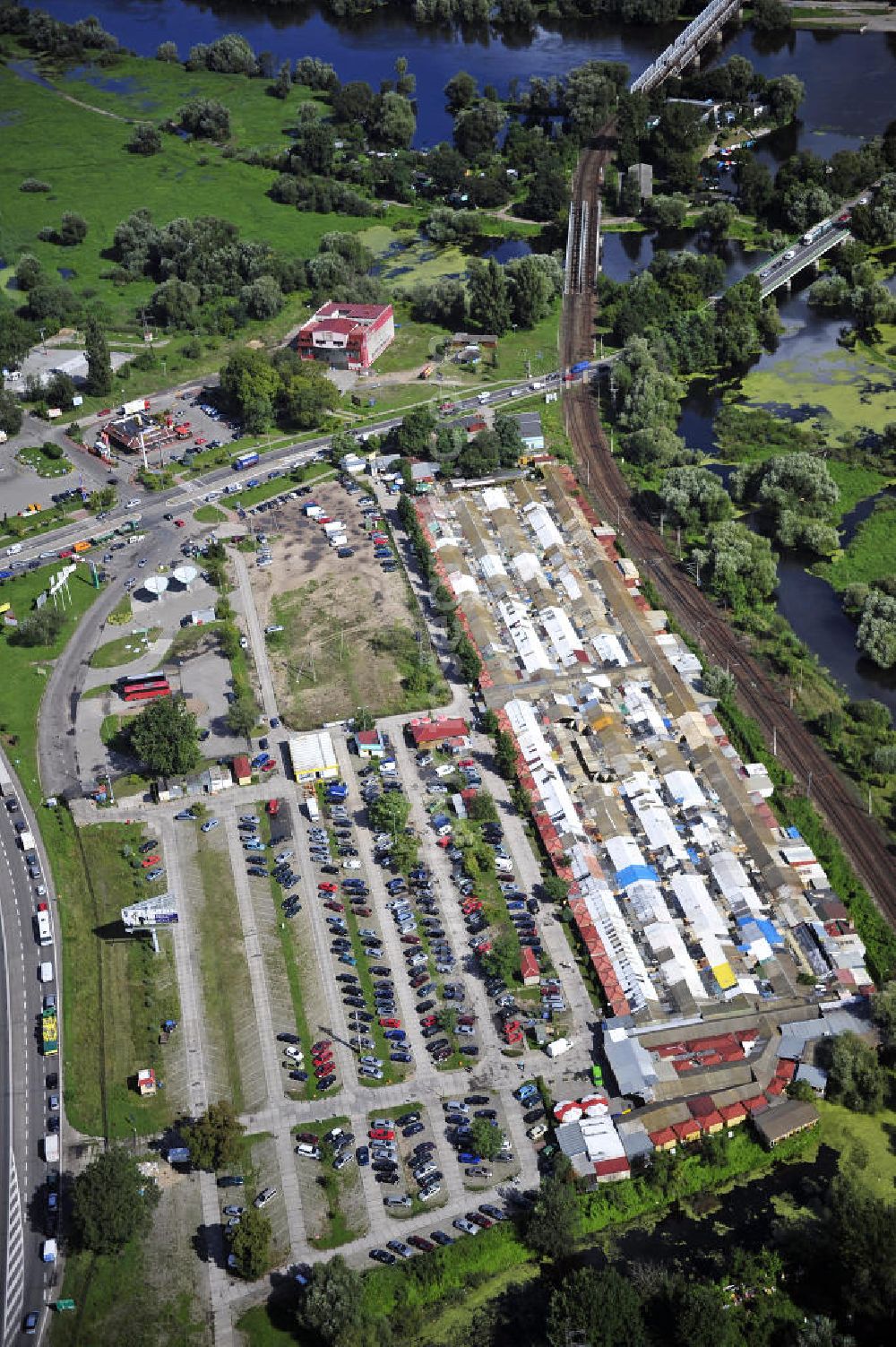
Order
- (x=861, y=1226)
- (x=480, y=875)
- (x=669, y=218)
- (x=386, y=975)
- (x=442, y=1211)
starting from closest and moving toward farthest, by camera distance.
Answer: (x=861, y=1226)
(x=442, y=1211)
(x=386, y=975)
(x=480, y=875)
(x=669, y=218)

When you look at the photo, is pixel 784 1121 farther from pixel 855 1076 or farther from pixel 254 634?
pixel 254 634

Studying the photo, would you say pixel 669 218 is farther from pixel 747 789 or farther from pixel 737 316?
pixel 747 789

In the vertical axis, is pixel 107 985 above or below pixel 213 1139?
below

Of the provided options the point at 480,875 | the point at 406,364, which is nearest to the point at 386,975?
the point at 480,875

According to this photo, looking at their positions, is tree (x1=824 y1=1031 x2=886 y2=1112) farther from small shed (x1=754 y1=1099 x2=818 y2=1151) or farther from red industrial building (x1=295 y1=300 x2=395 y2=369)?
red industrial building (x1=295 y1=300 x2=395 y2=369)

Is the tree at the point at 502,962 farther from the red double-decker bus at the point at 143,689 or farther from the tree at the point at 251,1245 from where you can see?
the red double-decker bus at the point at 143,689

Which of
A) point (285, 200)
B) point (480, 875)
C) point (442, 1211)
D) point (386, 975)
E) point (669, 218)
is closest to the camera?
point (442, 1211)

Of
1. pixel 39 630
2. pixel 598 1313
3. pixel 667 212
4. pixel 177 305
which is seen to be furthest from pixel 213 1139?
pixel 667 212

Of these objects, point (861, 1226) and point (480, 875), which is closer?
point (861, 1226)
